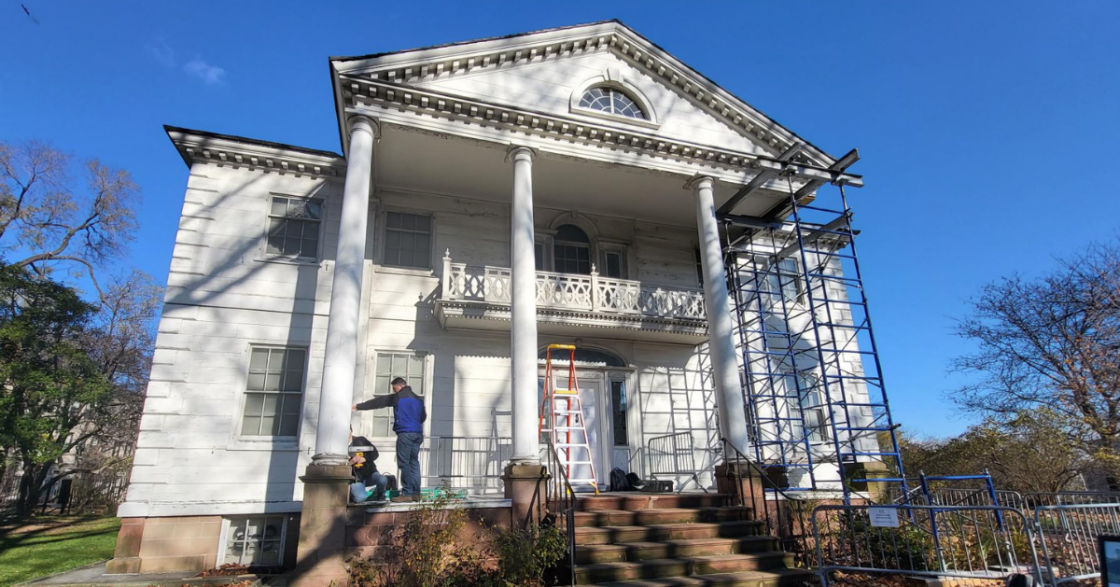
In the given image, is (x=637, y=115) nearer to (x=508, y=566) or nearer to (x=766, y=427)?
(x=766, y=427)

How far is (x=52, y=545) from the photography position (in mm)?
13836

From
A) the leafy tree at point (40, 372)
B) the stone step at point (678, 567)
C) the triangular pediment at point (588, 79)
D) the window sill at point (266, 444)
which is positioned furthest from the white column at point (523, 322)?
the leafy tree at point (40, 372)

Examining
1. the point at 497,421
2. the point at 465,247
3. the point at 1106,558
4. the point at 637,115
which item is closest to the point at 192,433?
the point at 497,421

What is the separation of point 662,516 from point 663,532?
0.43m

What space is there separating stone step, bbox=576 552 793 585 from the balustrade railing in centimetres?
574

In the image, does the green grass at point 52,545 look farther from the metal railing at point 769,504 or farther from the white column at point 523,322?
the metal railing at point 769,504

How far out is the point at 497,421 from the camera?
481 inches

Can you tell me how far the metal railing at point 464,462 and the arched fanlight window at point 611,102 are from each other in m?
7.44

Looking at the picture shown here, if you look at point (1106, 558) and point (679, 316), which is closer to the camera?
point (1106, 558)

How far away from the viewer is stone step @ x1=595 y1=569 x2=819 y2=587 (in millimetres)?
7277

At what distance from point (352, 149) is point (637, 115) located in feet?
20.7

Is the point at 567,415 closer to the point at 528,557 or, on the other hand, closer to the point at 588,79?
the point at 528,557

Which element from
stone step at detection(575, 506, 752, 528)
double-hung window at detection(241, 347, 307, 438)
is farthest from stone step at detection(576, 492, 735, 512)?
double-hung window at detection(241, 347, 307, 438)

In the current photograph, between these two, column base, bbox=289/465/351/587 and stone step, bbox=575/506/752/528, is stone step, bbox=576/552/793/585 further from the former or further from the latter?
column base, bbox=289/465/351/587
